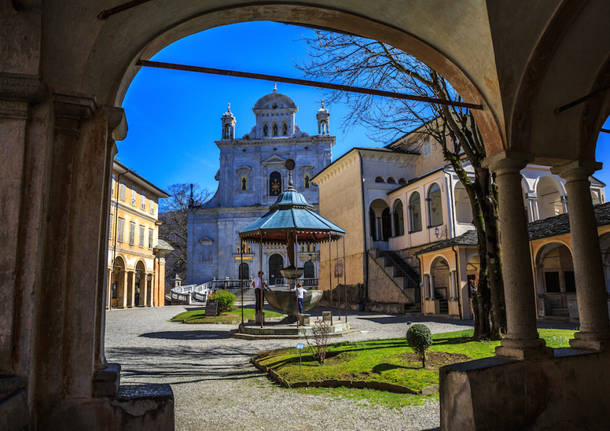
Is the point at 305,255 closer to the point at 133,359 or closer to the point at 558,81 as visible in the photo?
the point at 133,359

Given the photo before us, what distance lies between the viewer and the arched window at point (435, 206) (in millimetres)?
23142

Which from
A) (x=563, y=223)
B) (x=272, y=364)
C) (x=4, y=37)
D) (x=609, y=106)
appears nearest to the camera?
(x=4, y=37)

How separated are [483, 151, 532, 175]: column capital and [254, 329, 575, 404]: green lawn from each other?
10.5 feet

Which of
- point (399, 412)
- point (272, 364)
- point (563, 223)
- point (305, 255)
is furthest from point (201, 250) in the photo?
point (399, 412)

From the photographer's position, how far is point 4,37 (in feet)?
9.83

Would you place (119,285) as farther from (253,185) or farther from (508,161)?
(508,161)

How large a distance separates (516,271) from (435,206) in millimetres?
21360

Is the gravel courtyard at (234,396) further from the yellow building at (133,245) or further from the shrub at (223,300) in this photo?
the yellow building at (133,245)

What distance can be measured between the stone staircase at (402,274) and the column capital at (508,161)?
17920mm

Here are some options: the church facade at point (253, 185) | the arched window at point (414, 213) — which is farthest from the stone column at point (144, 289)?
the arched window at point (414, 213)

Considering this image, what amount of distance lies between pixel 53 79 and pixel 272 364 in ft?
20.5

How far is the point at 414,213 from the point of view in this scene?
26.0m

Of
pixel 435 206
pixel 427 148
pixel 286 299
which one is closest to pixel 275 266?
pixel 427 148

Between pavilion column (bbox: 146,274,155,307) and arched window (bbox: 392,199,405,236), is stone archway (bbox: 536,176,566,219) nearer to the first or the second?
arched window (bbox: 392,199,405,236)
